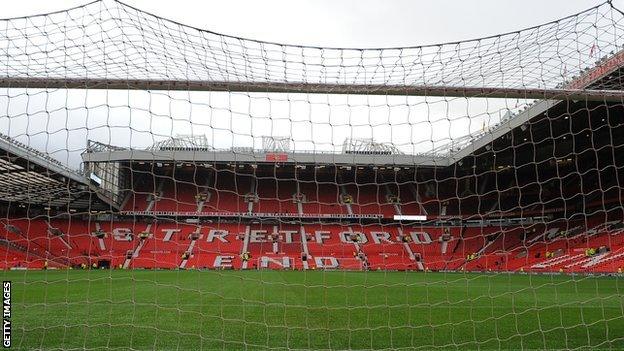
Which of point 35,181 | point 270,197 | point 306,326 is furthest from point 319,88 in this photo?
point 35,181

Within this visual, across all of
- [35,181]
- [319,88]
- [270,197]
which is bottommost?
[270,197]

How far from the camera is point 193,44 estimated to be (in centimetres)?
399

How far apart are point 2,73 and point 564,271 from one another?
1783cm

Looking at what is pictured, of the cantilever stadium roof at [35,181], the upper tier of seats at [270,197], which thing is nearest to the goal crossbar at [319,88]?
the cantilever stadium roof at [35,181]

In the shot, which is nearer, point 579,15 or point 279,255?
point 579,15

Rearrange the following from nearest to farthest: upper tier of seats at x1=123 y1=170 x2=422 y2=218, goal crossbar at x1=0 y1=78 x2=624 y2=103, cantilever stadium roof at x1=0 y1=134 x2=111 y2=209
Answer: goal crossbar at x1=0 y1=78 x2=624 y2=103
cantilever stadium roof at x1=0 y1=134 x2=111 y2=209
upper tier of seats at x1=123 y1=170 x2=422 y2=218

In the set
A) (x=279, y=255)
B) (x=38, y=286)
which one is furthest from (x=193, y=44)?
(x=279, y=255)

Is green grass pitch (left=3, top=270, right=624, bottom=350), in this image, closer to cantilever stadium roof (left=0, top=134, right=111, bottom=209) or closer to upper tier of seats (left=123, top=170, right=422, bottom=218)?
cantilever stadium roof (left=0, top=134, right=111, bottom=209)

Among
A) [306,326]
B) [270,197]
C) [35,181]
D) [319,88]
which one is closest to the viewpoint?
[319,88]

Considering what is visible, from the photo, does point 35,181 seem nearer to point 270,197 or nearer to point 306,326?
point 270,197

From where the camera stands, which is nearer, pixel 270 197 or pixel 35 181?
pixel 35 181

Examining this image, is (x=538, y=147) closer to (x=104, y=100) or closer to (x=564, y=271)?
(x=104, y=100)

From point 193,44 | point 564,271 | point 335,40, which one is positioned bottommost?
point 564,271

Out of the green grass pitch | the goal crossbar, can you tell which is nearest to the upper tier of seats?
the green grass pitch
